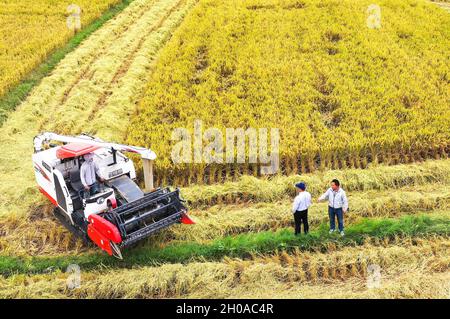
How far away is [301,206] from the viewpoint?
26.9 feet

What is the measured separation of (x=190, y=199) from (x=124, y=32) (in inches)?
486

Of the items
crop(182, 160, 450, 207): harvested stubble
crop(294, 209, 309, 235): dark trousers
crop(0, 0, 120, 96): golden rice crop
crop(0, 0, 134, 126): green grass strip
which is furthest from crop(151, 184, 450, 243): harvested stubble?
crop(0, 0, 120, 96): golden rice crop

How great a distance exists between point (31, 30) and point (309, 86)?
1217 cm

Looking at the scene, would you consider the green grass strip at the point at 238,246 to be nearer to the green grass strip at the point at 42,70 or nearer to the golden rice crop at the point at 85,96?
the golden rice crop at the point at 85,96

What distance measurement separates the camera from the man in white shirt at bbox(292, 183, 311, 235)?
8177 millimetres

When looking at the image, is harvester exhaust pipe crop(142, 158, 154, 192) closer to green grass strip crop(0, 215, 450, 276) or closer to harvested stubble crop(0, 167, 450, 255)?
harvested stubble crop(0, 167, 450, 255)

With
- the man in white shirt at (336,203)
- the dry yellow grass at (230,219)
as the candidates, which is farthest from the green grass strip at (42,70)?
the man in white shirt at (336,203)

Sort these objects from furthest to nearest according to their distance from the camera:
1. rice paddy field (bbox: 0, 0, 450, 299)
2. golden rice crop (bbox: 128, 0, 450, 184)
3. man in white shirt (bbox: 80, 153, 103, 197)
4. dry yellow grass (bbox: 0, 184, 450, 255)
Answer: golden rice crop (bbox: 128, 0, 450, 184), dry yellow grass (bbox: 0, 184, 450, 255), man in white shirt (bbox: 80, 153, 103, 197), rice paddy field (bbox: 0, 0, 450, 299)

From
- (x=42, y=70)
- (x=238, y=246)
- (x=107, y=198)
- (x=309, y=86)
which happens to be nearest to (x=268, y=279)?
(x=238, y=246)

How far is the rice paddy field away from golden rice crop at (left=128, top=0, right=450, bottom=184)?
54 mm

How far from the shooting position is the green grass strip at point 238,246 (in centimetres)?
817

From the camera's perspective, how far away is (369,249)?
8164 mm

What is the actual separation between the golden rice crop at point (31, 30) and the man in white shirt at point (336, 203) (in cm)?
1094
